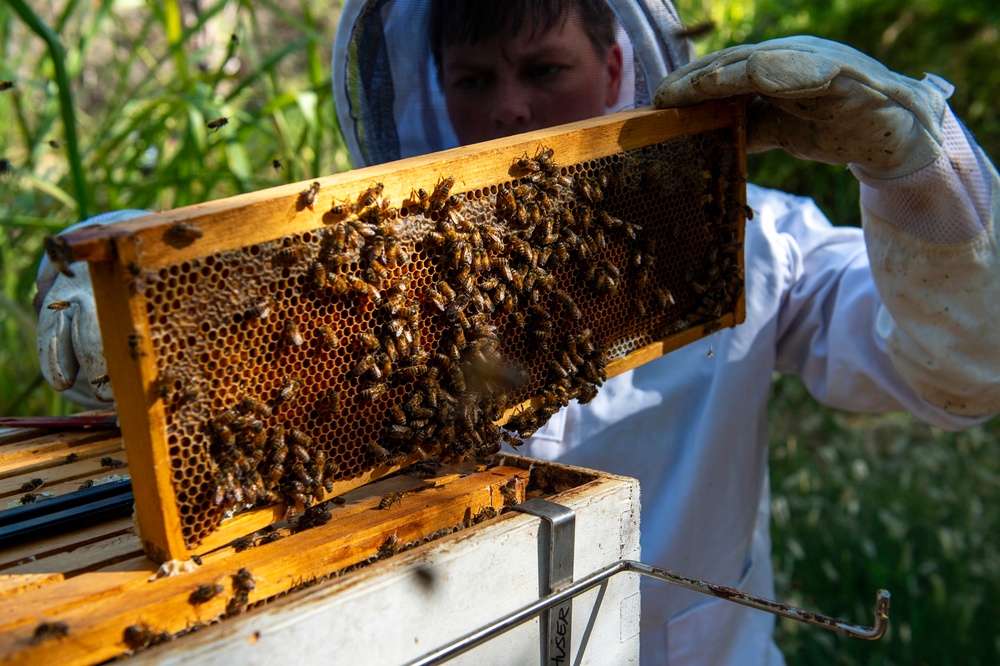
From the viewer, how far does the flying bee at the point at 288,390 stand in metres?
1.71

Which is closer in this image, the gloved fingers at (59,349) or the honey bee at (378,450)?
the honey bee at (378,450)

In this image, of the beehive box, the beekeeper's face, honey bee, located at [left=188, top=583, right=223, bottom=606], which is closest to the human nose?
the beekeeper's face

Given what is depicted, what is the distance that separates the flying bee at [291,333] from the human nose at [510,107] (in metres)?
1.57

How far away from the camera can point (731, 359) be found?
3.30 metres

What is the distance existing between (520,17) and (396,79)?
74 cm

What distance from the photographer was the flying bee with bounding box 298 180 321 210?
1663 millimetres

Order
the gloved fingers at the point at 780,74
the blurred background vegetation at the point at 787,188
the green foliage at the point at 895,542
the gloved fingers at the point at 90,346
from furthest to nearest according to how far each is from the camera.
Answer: the green foliage at the point at 895,542 < the blurred background vegetation at the point at 787,188 < the gloved fingers at the point at 90,346 < the gloved fingers at the point at 780,74

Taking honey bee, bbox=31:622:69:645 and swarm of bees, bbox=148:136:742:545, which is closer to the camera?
honey bee, bbox=31:622:69:645

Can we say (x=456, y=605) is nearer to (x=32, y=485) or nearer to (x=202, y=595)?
(x=202, y=595)

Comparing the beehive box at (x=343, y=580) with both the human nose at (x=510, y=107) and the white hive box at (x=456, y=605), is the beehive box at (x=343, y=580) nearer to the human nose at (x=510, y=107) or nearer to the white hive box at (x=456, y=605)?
the white hive box at (x=456, y=605)

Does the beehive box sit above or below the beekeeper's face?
below

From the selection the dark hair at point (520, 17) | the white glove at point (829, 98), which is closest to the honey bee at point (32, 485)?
the white glove at point (829, 98)

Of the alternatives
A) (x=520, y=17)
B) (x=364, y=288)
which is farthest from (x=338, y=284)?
(x=520, y=17)

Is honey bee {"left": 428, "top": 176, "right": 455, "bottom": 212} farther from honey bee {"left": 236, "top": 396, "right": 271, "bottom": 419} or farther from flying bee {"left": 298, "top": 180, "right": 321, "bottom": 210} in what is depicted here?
honey bee {"left": 236, "top": 396, "right": 271, "bottom": 419}
